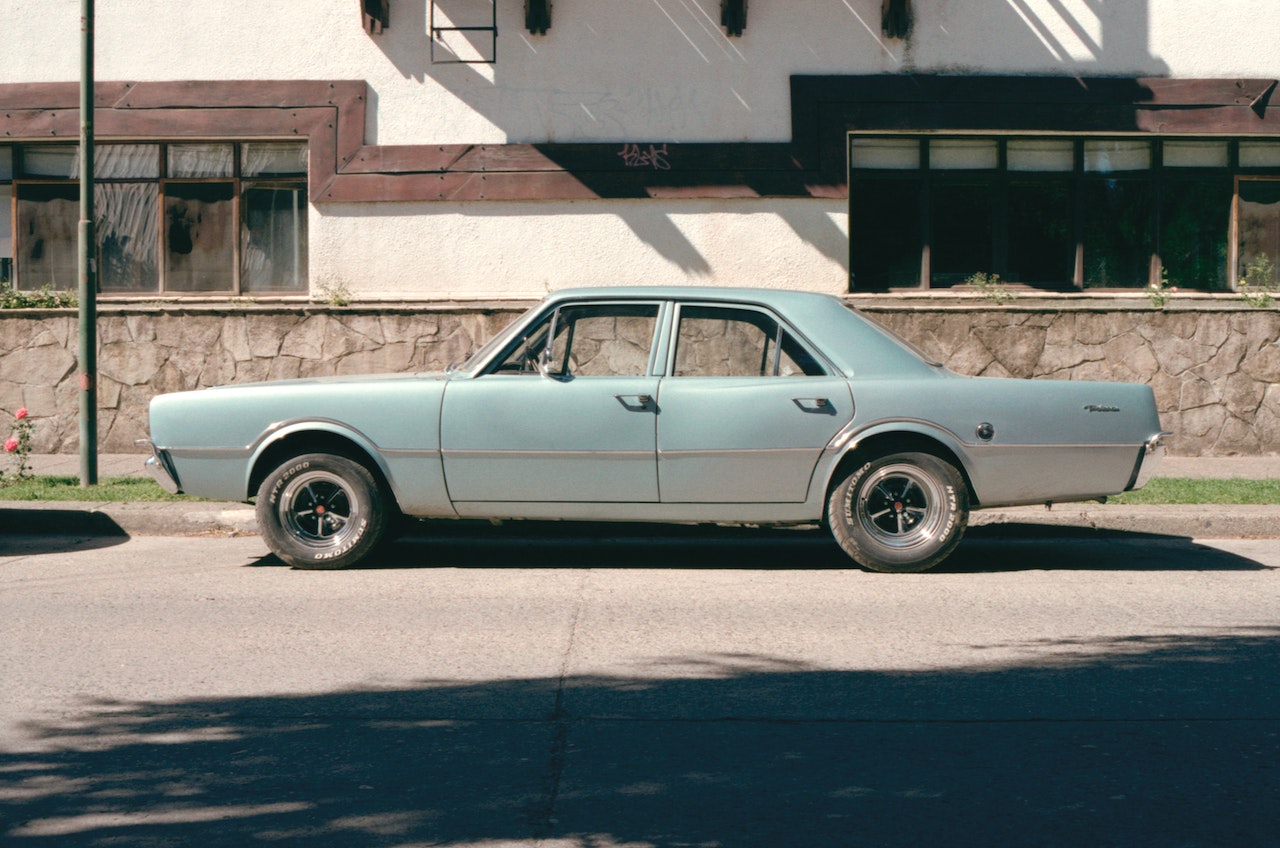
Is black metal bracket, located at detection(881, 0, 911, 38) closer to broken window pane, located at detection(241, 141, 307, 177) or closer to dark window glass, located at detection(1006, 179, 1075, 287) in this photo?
dark window glass, located at detection(1006, 179, 1075, 287)

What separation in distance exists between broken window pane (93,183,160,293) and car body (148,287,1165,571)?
722 centimetres

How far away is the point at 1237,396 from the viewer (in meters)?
13.4

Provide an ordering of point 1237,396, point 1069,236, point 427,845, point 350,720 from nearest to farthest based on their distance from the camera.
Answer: point 427,845
point 350,720
point 1237,396
point 1069,236

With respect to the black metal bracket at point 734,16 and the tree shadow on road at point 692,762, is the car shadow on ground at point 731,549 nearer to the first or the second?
the tree shadow on road at point 692,762

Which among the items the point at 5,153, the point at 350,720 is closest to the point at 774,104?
the point at 5,153

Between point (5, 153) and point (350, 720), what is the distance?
467 inches

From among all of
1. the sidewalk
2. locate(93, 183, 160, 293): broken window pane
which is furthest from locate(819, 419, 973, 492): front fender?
locate(93, 183, 160, 293): broken window pane

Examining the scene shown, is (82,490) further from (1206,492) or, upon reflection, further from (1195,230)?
(1195,230)

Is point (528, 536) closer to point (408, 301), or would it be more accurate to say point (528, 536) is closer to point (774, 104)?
point (408, 301)

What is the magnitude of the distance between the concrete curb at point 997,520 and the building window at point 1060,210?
525 cm

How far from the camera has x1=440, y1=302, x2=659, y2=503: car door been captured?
299 inches

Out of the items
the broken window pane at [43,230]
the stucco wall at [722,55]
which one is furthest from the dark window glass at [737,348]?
the broken window pane at [43,230]

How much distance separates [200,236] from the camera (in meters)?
14.4

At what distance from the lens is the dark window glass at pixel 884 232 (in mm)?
14109
